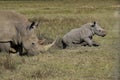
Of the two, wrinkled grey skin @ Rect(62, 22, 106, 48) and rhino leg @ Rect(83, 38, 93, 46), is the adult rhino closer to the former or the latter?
rhino leg @ Rect(83, 38, 93, 46)

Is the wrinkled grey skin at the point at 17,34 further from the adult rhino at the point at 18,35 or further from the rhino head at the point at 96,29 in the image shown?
the rhino head at the point at 96,29

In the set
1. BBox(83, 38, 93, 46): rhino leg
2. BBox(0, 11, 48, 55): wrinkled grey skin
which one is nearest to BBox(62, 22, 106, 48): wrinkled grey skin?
BBox(83, 38, 93, 46): rhino leg

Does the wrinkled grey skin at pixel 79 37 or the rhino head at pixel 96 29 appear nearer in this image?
the wrinkled grey skin at pixel 79 37

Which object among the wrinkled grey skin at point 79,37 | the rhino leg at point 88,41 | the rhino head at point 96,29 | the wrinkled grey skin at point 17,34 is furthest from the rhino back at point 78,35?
the wrinkled grey skin at point 17,34

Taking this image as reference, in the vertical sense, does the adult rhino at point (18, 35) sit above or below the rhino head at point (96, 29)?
above

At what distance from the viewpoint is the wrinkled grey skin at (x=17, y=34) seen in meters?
10.3

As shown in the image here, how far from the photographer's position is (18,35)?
10445 millimetres

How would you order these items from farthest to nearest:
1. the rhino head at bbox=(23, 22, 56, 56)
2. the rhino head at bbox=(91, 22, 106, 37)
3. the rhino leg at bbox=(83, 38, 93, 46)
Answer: the rhino head at bbox=(91, 22, 106, 37), the rhino leg at bbox=(83, 38, 93, 46), the rhino head at bbox=(23, 22, 56, 56)

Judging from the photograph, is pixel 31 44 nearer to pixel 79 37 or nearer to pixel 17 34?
pixel 17 34

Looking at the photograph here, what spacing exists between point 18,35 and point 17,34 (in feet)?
0.18

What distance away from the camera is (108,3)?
46.7m

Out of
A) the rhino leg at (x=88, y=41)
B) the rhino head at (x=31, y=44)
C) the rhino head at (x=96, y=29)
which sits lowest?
the rhino leg at (x=88, y=41)

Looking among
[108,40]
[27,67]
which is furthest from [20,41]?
[108,40]

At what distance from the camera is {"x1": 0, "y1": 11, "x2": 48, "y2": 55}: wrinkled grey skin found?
10.3 meters
